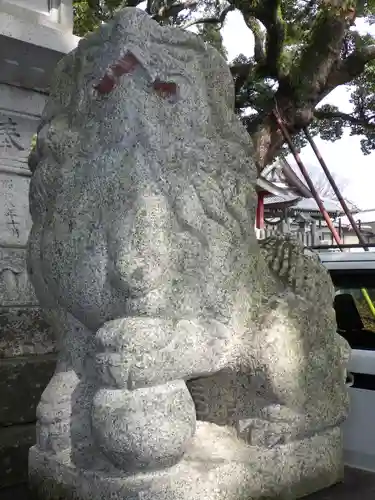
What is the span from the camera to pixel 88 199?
1783 mm

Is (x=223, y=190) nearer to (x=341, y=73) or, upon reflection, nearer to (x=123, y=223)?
(x=123, y=223)

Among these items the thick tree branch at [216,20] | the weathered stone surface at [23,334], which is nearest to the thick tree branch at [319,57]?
the thick tree branch at [216,20]

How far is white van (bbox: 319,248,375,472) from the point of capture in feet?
9.12

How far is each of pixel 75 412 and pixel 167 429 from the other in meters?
0.34

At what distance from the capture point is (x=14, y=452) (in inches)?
95.3

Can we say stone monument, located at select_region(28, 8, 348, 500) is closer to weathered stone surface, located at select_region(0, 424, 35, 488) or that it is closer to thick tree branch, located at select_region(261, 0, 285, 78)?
weathered stone surface, located at select_region(0, 424, 35, 488)

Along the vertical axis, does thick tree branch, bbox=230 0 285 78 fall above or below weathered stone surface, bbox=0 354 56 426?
above

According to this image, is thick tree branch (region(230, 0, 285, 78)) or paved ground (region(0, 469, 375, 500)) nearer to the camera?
paved ground (region(0, 469, 375, 500))

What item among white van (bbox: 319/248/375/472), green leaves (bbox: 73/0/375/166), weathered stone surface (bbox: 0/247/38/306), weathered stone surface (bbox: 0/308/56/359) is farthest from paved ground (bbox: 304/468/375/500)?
green leaves (bbox: 73/0/375/166)

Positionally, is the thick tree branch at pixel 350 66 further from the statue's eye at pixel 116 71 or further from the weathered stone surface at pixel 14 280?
the statue's eye at pixel 116 71

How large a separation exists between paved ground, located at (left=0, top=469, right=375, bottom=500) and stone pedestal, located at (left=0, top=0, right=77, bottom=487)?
0.25m

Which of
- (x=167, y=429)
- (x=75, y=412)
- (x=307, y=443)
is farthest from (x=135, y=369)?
(x=307, y=443)

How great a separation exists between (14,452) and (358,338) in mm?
1716

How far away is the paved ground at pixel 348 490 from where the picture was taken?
78.7 inches
